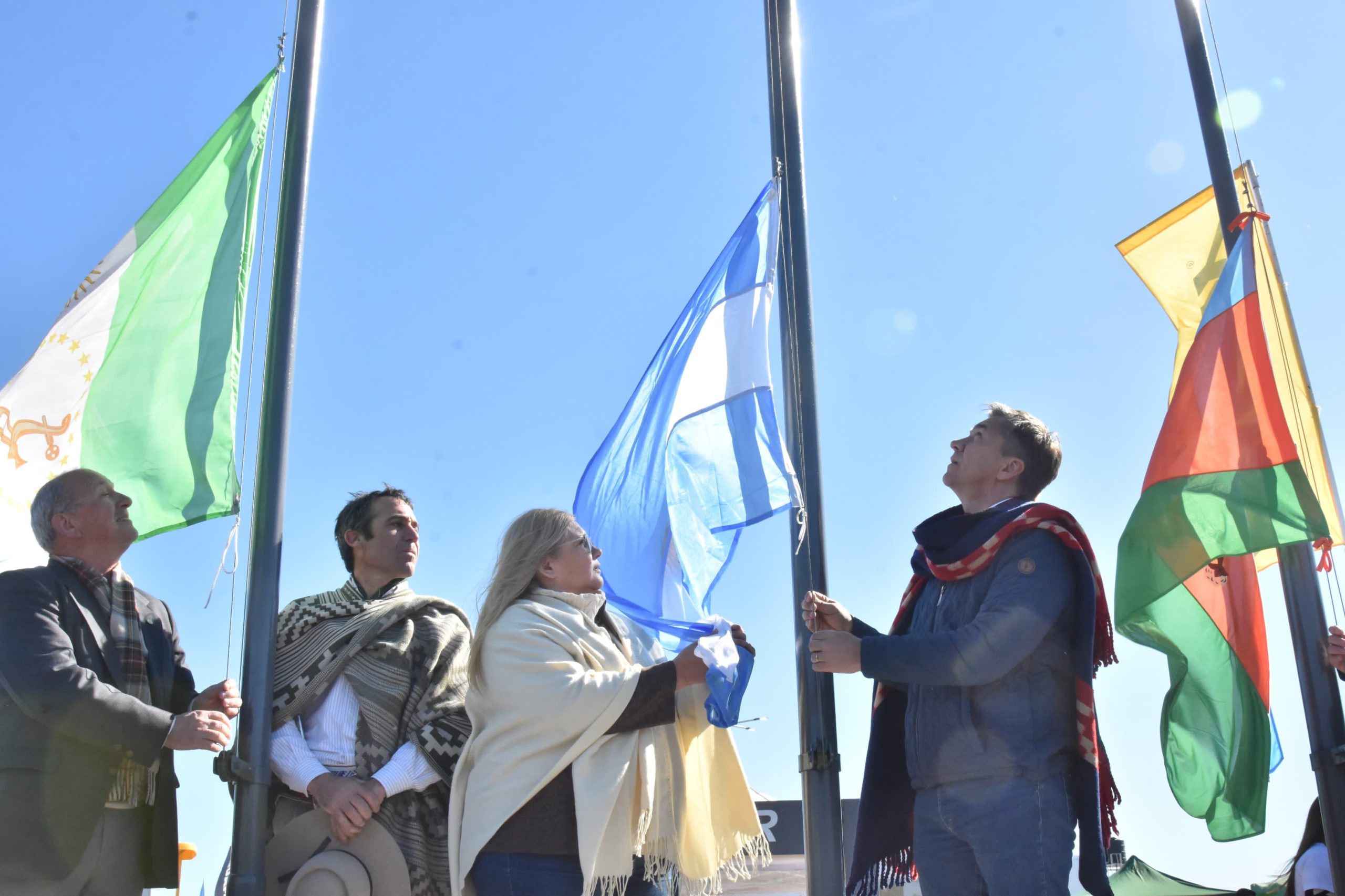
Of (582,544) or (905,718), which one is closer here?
(905,718)

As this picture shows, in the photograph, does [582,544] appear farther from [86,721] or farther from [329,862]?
[86,721]

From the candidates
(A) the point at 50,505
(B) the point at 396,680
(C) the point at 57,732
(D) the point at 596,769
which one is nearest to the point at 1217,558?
(D) the point at 596,769

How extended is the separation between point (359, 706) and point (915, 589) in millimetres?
1810

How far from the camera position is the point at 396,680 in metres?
4.23

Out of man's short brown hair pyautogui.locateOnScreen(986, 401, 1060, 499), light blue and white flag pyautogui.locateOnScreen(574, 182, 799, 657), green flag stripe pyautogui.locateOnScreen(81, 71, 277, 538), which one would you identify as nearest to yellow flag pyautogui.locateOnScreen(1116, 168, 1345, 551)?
man's short brown hair pyautogui.locateOnScreen(986, 401, 1060, 499)

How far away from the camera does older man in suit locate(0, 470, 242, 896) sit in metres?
3.64

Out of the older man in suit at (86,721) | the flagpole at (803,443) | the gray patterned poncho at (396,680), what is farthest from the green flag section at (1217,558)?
the older man in suit at (86,721)

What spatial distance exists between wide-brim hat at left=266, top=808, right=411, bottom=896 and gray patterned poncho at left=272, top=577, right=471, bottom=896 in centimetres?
5

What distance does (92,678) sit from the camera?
3.75 m

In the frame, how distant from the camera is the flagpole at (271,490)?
3.88 m

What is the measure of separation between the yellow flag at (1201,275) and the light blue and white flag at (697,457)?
173 centimetres

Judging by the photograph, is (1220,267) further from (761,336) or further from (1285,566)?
(761,336)

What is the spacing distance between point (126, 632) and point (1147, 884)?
17361 millimetres

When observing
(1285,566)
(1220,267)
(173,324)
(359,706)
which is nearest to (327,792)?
(359,706)
